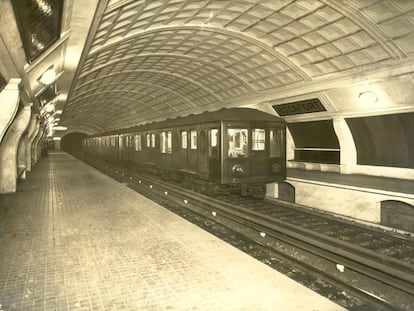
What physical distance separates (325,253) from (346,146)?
41.7 feet

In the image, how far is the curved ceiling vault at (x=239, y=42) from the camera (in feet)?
41.0

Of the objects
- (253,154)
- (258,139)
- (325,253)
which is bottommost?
(325,253)

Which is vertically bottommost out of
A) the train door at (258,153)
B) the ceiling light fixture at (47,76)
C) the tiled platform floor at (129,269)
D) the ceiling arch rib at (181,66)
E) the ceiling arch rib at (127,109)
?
the tiled platform floor at (129,269)

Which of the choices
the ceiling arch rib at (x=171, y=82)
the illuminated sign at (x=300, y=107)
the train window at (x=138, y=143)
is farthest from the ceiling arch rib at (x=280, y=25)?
the ceiling arch rib at (x=171, y=82)

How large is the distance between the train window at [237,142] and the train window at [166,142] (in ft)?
17.1

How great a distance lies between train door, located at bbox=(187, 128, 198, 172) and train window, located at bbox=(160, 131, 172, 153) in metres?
2.55

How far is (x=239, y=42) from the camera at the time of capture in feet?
58.9

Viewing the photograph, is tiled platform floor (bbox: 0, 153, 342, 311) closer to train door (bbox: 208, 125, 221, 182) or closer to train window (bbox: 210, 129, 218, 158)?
train door (bbox: 208, 125, 221, 182)

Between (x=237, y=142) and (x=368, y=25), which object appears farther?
(x=368, y=25)

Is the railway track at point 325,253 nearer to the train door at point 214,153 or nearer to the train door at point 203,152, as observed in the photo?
the train door at point 214,153

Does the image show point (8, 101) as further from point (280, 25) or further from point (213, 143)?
point (280, 25)

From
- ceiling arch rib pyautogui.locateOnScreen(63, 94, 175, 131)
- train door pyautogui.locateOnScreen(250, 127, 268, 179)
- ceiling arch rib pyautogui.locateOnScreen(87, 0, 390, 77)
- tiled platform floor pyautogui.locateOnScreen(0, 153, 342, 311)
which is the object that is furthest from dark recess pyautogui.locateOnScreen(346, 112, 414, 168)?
ceiling arch rib pyautogui.locateOnScreen(63, 94, 175, 131)

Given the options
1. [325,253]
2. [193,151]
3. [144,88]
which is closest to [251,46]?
[193,151]

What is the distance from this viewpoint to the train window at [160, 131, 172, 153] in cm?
1638
